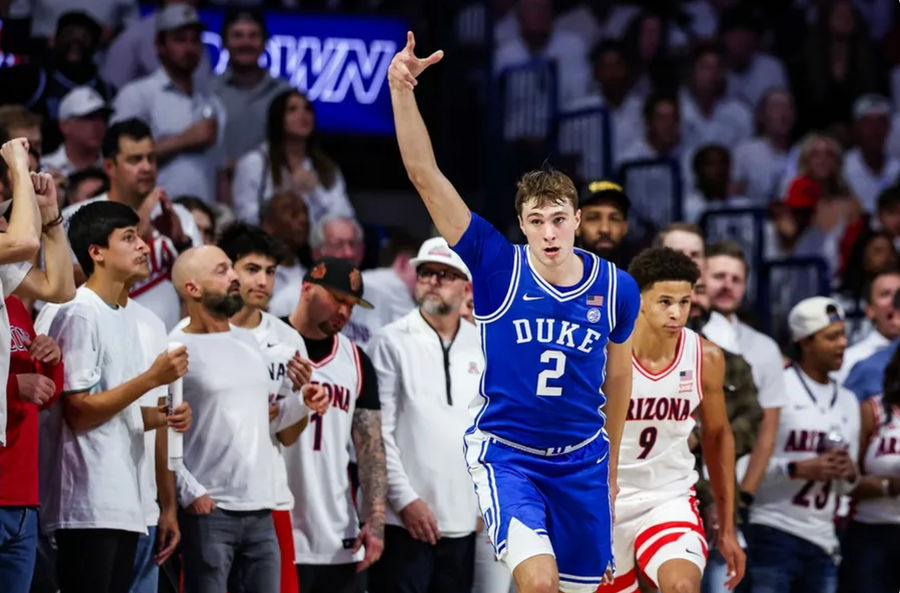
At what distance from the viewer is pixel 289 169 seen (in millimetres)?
10594

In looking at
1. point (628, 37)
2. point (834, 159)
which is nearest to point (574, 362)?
point (834, 159)

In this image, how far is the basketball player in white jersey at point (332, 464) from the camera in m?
7.86

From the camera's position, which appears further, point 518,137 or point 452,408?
point 518,137

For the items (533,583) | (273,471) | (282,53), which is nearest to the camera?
(533,583)

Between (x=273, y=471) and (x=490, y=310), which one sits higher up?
(x=490, y=310)

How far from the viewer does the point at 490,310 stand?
6.42 m

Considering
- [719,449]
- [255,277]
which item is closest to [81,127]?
[255,277]

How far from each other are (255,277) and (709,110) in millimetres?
7780

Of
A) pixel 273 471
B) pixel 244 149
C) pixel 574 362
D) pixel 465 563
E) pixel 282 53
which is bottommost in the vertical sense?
pixel 465 563

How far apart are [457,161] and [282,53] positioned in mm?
1762

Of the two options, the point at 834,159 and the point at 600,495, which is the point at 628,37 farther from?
the point at 600,495

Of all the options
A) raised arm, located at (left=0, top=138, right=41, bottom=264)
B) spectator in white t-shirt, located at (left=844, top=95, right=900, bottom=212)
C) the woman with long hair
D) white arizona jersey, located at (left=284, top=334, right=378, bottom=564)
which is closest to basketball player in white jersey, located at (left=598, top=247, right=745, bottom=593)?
white arizona jersey, located at (left=284, top=334, right=378, bottom=564)

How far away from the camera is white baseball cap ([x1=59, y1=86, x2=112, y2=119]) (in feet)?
31.5

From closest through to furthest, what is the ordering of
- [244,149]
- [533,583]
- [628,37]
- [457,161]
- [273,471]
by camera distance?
[533,583] → [273,471] → [244,149] → [457,161] → [628,37]
